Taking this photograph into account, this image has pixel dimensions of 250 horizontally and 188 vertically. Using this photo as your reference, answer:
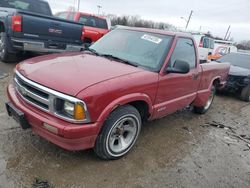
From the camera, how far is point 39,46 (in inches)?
249

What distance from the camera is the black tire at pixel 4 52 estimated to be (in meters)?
6.36

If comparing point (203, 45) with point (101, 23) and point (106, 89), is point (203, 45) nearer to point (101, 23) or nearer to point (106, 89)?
point (101, 23)

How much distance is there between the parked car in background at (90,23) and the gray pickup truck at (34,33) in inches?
69.9

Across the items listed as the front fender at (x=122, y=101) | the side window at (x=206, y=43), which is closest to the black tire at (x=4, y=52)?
the front fender at (x=122, y=101)

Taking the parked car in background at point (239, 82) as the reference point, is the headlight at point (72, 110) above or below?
above

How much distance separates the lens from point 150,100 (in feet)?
11.2

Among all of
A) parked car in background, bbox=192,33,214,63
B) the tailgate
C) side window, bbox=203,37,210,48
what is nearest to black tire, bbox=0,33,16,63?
the tailgate

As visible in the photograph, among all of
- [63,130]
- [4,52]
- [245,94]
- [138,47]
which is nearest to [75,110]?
[63,130]

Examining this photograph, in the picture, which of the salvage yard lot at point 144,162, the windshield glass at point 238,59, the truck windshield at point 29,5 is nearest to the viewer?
the salvage yard lot at point 144,162

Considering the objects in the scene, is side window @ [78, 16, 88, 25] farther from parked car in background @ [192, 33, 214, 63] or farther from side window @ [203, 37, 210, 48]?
side window @ [203, 37, 210, 48]

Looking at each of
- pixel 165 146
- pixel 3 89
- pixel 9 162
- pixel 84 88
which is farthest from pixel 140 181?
pixel 3 89

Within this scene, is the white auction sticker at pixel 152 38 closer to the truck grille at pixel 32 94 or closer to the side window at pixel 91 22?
the truck grille at pixel 32 94

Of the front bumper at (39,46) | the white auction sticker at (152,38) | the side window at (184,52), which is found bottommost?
the front bumper at (39,46)

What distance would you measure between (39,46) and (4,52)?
112 centimetres
